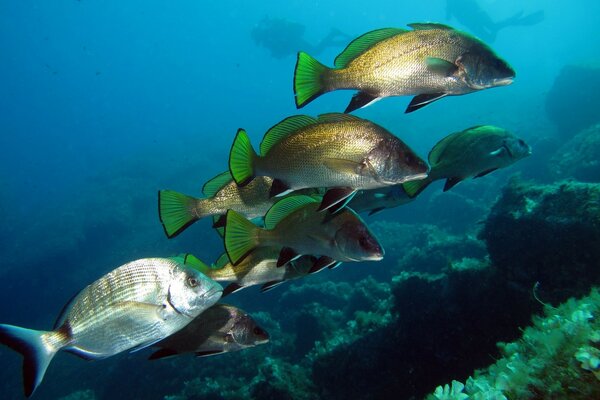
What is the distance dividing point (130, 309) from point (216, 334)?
3.37ft

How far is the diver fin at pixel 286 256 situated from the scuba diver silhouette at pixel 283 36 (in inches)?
1952

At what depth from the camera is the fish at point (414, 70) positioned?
2381 millimetres

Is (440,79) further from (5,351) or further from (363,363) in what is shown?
(5,351)

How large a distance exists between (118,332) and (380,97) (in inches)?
97.5

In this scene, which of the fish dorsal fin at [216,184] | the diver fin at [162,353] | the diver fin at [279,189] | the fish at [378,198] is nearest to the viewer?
the diver fin at [279,189]

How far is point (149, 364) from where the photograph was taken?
37.1ft

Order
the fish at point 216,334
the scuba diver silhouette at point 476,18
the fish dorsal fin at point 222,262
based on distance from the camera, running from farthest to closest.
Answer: the scuba diver silhouette at point 476,18, the fish dorsal fin at point 222,262, the fish at point 216,334

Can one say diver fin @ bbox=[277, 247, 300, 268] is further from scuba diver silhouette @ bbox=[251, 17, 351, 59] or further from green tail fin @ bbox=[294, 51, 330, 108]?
scuba diver silhouette @ bbox=[251, 17, 351, 59]

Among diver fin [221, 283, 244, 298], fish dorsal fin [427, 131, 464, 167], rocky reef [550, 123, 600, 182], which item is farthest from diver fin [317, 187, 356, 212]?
rocky reef [550, 123, 600, 182]

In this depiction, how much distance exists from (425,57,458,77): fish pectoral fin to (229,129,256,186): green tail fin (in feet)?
4.55

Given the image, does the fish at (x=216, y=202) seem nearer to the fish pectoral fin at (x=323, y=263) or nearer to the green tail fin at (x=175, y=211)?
the green tail fin at (x=175, y=211)

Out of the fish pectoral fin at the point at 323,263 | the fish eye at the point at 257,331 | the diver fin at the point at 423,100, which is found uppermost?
the diver fin at the point at 423,100

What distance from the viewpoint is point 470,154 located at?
3342mm

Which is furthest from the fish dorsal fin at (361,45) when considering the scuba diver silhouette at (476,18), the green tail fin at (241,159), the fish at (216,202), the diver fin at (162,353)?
the scuba diver silhouette at (476,18)
